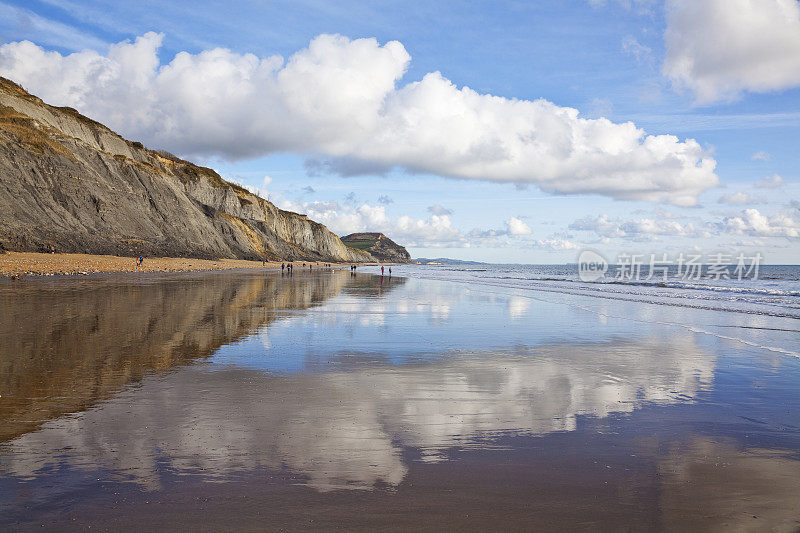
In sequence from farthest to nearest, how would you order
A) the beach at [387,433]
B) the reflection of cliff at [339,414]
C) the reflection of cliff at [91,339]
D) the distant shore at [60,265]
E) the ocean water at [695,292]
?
the distant shore at [60,265]
the ocean water at [695,292]
the reflection of cliff at [91,339]
the reflection of cliff at [339,414]
the beach at [387,433]

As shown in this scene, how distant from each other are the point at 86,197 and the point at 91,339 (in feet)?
196

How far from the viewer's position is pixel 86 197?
62.9 meters

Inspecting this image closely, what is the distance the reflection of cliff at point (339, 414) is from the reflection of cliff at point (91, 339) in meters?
0.85

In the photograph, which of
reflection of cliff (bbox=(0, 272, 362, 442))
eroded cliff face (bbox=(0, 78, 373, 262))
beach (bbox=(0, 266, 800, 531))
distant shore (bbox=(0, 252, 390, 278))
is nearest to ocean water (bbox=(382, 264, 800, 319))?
beach (bbox=(0, 266, 800, 531))

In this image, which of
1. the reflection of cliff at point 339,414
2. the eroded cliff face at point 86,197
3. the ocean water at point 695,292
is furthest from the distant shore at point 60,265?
the ocean water at point 695,292

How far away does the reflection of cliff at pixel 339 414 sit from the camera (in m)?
5.62

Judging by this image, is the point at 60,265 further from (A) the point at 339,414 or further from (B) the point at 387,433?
(B) the point at 387,433

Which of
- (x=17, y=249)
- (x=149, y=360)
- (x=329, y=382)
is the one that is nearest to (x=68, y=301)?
(x=149, y=360)

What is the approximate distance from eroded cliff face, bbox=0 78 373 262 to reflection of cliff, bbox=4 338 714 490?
50.5m

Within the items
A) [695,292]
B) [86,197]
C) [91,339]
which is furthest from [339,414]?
[86,197]

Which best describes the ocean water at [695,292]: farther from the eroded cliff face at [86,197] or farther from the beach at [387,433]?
the eroded cliff face at [86,197]

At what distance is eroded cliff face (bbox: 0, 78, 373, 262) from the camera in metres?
53.4

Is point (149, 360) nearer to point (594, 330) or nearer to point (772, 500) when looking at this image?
point (772, 500)

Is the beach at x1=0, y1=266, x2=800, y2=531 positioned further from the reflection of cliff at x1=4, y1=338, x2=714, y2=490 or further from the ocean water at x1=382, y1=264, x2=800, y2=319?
the ocean water at x1=382, y1=264, x2=800, y2=319
